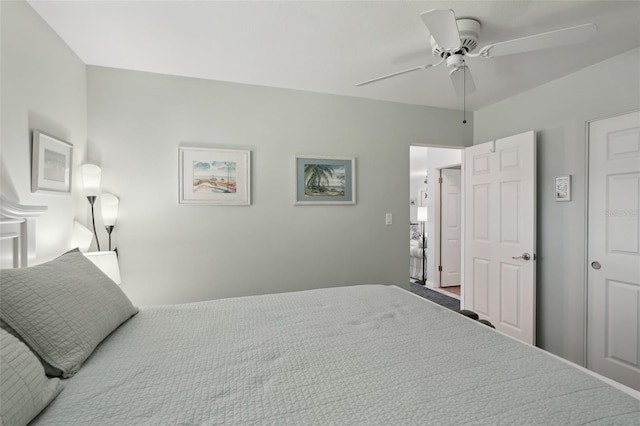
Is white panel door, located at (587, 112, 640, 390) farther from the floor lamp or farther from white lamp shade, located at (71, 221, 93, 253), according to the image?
white lamp shade, located at (71, 221, 93, 253)

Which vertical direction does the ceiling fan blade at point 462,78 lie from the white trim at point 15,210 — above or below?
above

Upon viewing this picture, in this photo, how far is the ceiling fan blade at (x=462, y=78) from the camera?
5.99 ft

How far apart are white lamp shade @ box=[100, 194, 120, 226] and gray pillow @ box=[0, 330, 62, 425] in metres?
1.66

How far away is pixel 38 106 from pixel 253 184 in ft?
4.76

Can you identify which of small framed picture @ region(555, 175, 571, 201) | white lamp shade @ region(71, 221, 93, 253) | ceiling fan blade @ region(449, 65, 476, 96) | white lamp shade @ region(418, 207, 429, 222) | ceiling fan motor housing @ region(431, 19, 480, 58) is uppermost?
ceiling fan motor housing @ region(431, 19, 480, 58)

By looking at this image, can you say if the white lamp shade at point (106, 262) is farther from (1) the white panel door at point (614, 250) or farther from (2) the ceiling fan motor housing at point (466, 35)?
(1) the white panel door at point (614, 250)

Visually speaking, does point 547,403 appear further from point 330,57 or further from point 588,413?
point 330,57

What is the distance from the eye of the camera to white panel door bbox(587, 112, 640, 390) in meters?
2.08

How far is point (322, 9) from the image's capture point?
5.41ft

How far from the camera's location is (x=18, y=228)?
1442 mm

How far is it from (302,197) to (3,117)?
197 cm

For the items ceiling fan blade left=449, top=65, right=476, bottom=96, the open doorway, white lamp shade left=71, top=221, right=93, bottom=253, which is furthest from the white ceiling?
the open doorway

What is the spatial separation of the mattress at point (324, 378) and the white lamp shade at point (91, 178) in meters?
1.26

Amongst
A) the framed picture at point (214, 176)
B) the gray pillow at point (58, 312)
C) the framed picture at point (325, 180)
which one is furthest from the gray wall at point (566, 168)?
the gray pillow at point (58, 312)
